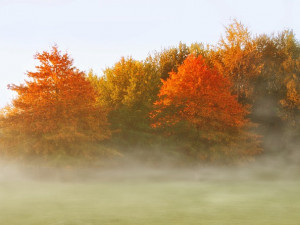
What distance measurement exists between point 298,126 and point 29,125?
1114 inches

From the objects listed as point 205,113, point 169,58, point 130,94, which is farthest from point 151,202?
point 169,58

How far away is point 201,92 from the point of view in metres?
38.8

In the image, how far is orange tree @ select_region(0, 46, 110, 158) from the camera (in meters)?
33.3

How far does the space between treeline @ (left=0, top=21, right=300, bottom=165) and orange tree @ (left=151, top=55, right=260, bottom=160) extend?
95 mm

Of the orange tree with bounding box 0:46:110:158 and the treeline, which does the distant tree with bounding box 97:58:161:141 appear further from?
the orange tree with bounding box 0:46:110:158

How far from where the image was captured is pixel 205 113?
38.3 m

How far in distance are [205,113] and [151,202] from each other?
1617cm

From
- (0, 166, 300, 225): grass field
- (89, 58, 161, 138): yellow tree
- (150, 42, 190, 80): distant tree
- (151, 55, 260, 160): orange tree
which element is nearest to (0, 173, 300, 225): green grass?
(0, 166, 300, 225): grass field

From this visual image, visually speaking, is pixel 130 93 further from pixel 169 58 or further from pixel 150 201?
pixel 150 201

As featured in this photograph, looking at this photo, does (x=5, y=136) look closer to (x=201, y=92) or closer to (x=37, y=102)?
(x=37, y=102)

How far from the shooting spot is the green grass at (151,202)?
19.2 meters

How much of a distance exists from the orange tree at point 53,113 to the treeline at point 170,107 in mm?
82

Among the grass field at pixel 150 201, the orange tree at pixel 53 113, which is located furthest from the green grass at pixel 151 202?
the orange tree at pixel 53 113

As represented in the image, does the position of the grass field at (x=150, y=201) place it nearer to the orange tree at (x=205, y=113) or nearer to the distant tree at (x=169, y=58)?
the orange tree at (x=205, y=113)
